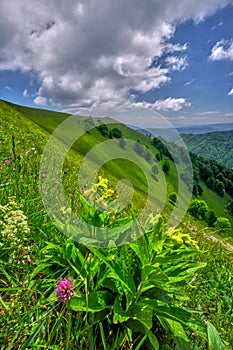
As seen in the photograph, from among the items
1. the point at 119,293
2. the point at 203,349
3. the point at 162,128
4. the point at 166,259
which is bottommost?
the point at 203,349

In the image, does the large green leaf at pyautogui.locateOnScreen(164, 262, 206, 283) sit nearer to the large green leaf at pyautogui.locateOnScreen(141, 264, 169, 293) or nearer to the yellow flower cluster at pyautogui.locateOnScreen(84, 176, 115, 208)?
the large green leaf at pyautogui.locateOnScreen(141, 264, 169, 293)

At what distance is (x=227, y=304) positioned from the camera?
3209 mm

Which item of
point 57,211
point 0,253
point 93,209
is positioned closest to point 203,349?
point 93,209

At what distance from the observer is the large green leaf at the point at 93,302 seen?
1.95 m

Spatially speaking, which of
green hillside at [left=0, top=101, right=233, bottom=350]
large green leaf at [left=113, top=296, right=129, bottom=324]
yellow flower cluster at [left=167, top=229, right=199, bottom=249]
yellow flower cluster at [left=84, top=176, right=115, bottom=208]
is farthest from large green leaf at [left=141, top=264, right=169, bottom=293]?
yellow flower cluster at [left=84, top=176, right=115, bottom=208]

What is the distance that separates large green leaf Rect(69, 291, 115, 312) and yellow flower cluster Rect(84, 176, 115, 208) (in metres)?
0.94

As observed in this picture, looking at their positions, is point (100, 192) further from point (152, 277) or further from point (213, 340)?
point (213, 340)

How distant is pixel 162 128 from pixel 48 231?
72.2 inches

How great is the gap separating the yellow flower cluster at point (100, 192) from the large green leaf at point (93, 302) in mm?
937

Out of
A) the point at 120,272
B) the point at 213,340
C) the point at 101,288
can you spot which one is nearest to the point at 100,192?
the point at 101,288

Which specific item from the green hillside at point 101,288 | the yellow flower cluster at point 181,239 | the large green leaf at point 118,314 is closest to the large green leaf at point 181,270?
the green hillside at point 101,288

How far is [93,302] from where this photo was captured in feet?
6.89

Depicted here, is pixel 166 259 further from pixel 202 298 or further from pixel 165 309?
pixel 202 298

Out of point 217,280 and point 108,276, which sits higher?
point 108,276
